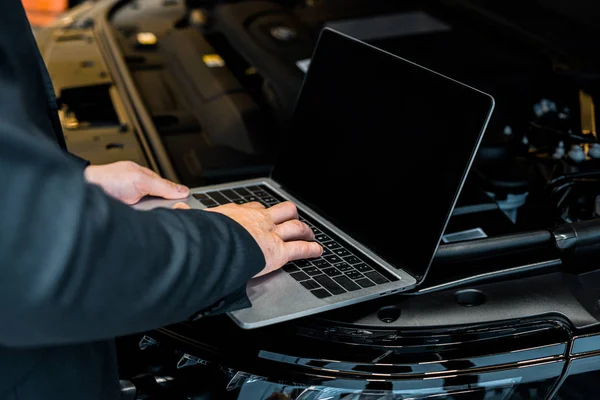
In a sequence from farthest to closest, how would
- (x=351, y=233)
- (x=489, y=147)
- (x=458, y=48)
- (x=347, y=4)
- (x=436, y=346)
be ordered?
1. (x=347, y=4)
2. (x=458, y=48)
3. (x=489, y=147)
4. (x=351, y=233)
5. (x=436, y=346)

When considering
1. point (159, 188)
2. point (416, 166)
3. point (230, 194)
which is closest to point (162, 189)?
point (159, 188)

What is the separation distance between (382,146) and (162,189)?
288 mm

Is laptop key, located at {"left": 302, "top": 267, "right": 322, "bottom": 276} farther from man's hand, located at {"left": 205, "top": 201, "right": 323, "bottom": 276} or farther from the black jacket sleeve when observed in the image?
the black jacket sleeve

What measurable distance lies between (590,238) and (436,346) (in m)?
0.24

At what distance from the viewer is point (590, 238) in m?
0.85

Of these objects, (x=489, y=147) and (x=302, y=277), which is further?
(x=489, y=147)

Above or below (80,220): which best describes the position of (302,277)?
below

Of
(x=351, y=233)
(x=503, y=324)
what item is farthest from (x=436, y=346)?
(x=351, y=233)

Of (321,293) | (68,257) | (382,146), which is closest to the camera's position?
(68,257)

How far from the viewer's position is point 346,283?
784 mm

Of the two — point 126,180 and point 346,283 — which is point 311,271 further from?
point 126,180

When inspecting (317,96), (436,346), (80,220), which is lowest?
(436,346)

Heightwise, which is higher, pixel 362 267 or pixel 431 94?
pixel 431 94

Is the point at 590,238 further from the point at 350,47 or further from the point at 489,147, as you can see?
the point at 350,47
